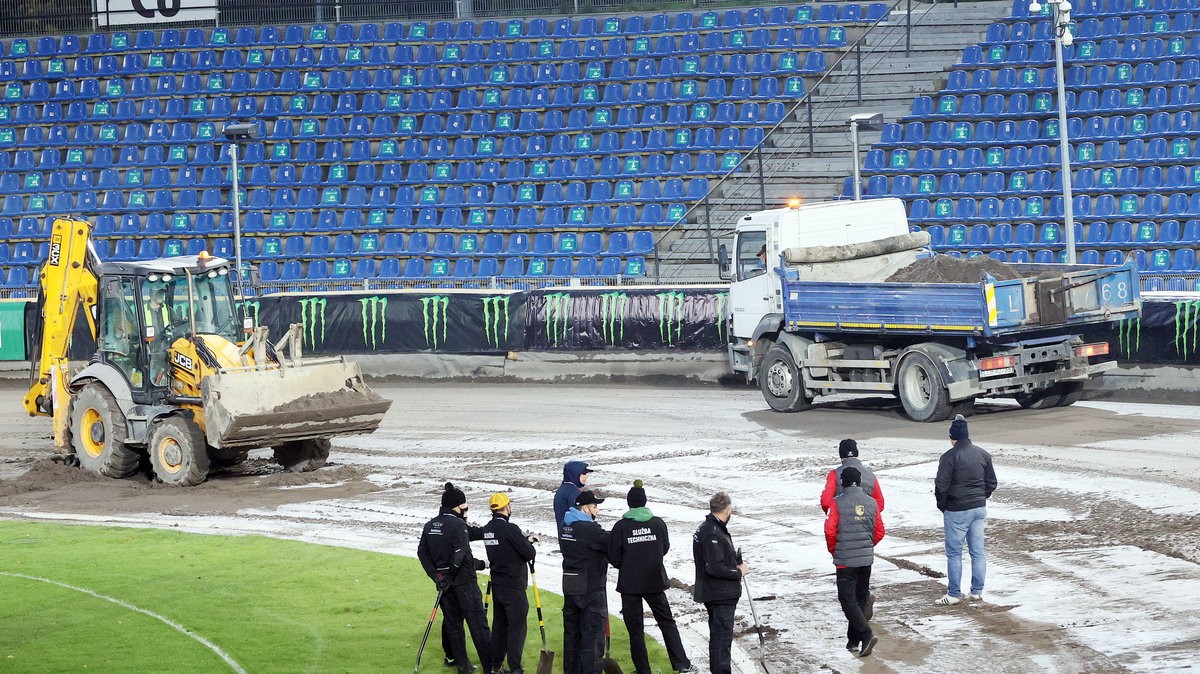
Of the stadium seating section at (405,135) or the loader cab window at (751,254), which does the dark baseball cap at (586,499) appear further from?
the stadium seating section at (405,135)

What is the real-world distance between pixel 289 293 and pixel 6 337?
6.21 m

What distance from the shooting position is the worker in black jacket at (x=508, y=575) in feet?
36.6

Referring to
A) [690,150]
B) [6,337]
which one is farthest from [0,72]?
[690,150]

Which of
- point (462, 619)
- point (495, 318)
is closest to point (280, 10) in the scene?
point (495, 318)

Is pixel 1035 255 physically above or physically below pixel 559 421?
above

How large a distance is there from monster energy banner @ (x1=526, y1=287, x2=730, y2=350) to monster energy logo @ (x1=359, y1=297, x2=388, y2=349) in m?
3.21

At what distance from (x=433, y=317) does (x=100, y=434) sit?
10609mm

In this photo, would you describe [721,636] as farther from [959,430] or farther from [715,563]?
[959,430]

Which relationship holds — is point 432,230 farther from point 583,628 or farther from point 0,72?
point 583,628

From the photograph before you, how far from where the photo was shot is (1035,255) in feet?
98.2

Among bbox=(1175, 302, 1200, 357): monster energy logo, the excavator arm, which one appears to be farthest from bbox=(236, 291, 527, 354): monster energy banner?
bbox=(1175, 302, 1200, 357): monster energy logo

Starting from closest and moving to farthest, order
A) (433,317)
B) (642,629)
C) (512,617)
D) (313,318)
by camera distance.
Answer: (642,629) → (512,617) → (433,317) → (313,318)

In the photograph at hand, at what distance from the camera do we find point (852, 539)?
11.8 metres

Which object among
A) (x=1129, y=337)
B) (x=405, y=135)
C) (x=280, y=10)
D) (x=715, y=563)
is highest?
(x=280, y=10)
